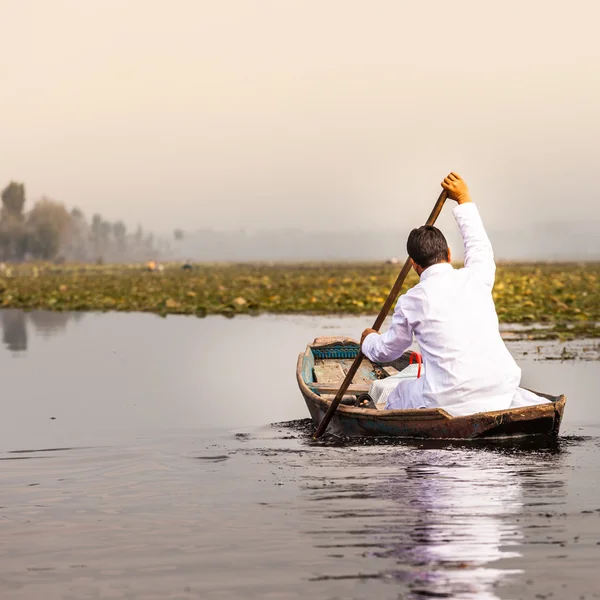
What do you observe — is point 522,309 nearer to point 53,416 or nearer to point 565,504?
point 53,416

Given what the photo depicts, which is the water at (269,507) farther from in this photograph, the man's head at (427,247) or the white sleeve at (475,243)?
the man's head at (427,247)

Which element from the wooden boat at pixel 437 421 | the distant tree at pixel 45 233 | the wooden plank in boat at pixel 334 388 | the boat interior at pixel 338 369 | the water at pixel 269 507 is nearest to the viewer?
the water at pixel 269 507

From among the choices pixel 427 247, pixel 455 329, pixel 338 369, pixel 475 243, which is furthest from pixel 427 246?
pixel 338 369

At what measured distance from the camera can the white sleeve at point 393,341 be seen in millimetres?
7598

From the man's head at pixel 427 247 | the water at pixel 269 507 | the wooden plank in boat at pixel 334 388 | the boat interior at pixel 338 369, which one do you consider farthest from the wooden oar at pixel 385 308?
the wooden plank in boat at pixel 334 388

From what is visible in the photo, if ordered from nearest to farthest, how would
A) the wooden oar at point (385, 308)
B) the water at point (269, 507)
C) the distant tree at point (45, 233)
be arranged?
the water at point (269, 507) < the wooden oar at point (385, 308) < the distant tree at point (45, 233)

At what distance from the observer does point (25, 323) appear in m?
25.5

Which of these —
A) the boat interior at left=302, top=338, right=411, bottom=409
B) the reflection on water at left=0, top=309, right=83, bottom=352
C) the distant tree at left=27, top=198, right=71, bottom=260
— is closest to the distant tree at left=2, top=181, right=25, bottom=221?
the distant tree at left=27, top=198, right=71, bottom=260

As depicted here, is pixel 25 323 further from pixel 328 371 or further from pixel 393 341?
pixel 393 341

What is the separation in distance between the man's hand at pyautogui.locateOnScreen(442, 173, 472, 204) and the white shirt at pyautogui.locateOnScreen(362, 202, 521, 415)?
0.77 feet

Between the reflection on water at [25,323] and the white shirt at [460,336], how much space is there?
455 inches

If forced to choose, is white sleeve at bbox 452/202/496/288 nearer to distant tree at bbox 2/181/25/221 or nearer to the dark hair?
the dark hair

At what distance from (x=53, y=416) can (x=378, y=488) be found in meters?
4.88

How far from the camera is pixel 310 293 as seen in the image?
34.9 meters
